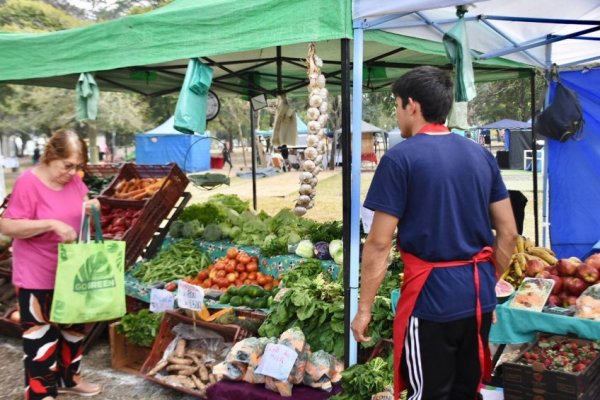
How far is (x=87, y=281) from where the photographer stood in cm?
338

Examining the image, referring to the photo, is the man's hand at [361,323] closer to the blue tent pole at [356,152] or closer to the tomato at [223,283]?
the blue tent pole at [356,152]

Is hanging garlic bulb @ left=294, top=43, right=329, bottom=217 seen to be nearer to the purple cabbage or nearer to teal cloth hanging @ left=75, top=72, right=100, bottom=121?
the purple cabbage

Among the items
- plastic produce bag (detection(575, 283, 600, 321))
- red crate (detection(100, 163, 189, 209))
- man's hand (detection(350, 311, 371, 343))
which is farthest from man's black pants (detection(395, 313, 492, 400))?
red crate (detection(100, 163, 189, 209))

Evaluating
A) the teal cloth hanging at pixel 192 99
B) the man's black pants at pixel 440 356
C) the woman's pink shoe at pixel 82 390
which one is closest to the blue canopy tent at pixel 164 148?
the teal cloth hanging at pixel 192 99

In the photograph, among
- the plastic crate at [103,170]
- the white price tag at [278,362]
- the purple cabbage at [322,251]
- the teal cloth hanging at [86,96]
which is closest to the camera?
the white price tag at [278,362]

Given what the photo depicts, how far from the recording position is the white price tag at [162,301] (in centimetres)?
460

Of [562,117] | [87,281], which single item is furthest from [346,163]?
[562,117]

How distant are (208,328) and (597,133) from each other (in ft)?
16.0

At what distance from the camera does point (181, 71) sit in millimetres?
7168

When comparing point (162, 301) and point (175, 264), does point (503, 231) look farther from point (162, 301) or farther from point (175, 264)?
point (175, 264)

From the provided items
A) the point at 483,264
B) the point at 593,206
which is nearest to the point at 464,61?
the point at 483,264

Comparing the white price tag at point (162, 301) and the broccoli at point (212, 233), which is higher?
the broccoli at point (212, 233)

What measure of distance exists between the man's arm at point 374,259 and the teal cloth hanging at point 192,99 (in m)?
2.34

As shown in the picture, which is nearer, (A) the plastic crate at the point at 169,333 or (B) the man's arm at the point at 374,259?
(B) the man's arm at the point at 374,259
